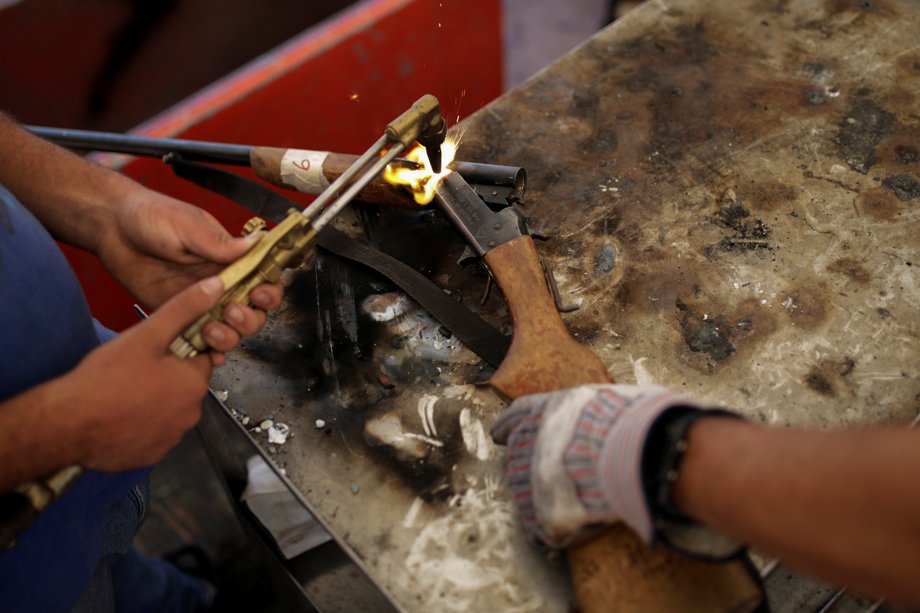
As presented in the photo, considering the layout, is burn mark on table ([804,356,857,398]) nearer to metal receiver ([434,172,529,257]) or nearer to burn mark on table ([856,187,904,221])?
burn mark on table ([856,187,904,221])

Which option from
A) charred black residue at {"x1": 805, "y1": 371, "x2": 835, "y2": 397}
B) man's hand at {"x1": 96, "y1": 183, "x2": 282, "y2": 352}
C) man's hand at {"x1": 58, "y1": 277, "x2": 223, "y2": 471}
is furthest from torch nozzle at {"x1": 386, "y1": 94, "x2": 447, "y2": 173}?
charred black residue at {"x1": 805, "y1": 371, "x2": 835, "y2": 397}

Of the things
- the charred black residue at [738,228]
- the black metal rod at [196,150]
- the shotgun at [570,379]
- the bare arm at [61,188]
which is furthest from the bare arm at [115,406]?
the charred black residue at [738,228]

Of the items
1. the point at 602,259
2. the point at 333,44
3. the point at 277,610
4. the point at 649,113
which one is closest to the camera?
the point at 602,259

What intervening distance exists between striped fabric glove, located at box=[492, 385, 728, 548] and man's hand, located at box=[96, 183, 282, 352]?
516mm

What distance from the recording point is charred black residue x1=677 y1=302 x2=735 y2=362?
4.58 ft

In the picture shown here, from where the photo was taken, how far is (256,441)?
1356mm

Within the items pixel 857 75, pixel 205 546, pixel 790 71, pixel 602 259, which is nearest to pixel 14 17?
pixel 205 546

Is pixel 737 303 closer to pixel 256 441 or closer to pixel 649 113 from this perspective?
pixel 649 113

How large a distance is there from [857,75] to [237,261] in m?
1.77

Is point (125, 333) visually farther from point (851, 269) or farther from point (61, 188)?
point (851, 269)

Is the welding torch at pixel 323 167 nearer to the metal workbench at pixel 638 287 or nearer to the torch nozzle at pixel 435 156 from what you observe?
the torch nozzle at pixel 435 156

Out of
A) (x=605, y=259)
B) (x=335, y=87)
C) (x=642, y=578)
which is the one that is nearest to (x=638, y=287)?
(x=605, y=259)

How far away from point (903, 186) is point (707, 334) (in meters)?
0.69

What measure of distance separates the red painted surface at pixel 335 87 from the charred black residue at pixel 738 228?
1228mm
